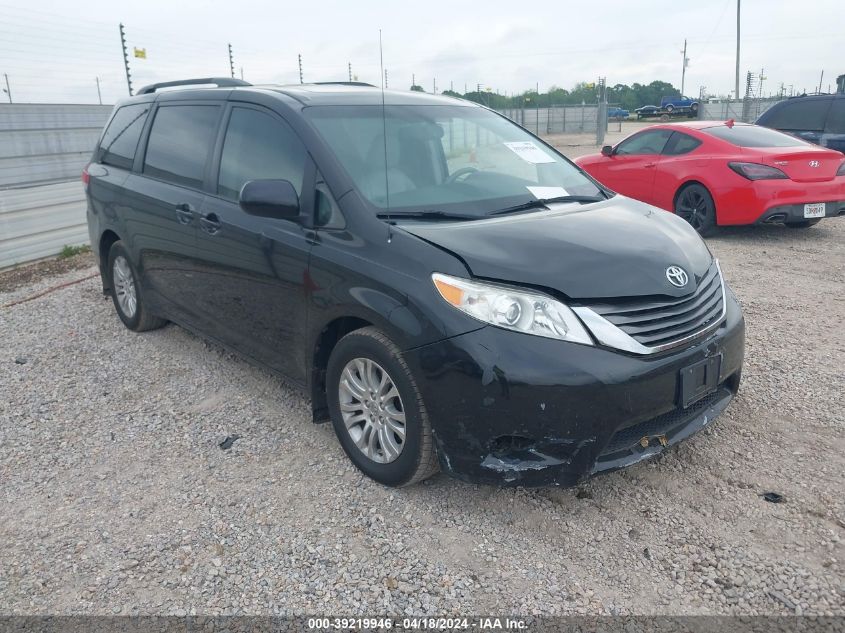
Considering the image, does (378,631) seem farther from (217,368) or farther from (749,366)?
(749,366)

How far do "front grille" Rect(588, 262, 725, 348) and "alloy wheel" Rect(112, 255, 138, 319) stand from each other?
3852 mm

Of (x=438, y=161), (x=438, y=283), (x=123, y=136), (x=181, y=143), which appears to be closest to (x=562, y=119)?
(x=123, y=136)

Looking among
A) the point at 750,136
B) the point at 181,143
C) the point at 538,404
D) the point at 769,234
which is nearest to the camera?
the point at 538,404

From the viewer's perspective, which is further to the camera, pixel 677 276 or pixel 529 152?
pixel 529 152

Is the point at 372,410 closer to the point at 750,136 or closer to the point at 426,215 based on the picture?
the point at 426,215

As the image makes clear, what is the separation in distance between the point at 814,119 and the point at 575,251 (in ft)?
32.9

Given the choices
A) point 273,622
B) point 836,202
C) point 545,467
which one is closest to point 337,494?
point 273,622

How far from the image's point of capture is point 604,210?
11.8 feet

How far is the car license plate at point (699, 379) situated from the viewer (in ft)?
9.47

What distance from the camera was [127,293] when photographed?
550 cm

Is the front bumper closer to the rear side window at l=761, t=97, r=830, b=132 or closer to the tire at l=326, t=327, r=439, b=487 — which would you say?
the tire at l=326, t=327, r=439, b=487

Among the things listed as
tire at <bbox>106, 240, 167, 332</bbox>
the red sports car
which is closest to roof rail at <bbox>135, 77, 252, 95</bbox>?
tire at <bbox>106, 240, 167, 332</bbox>

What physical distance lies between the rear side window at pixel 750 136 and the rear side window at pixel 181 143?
6.56m

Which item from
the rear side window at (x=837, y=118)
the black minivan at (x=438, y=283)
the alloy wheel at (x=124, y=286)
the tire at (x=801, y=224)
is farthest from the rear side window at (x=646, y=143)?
the alloy wheel at (x=124, y=286)
